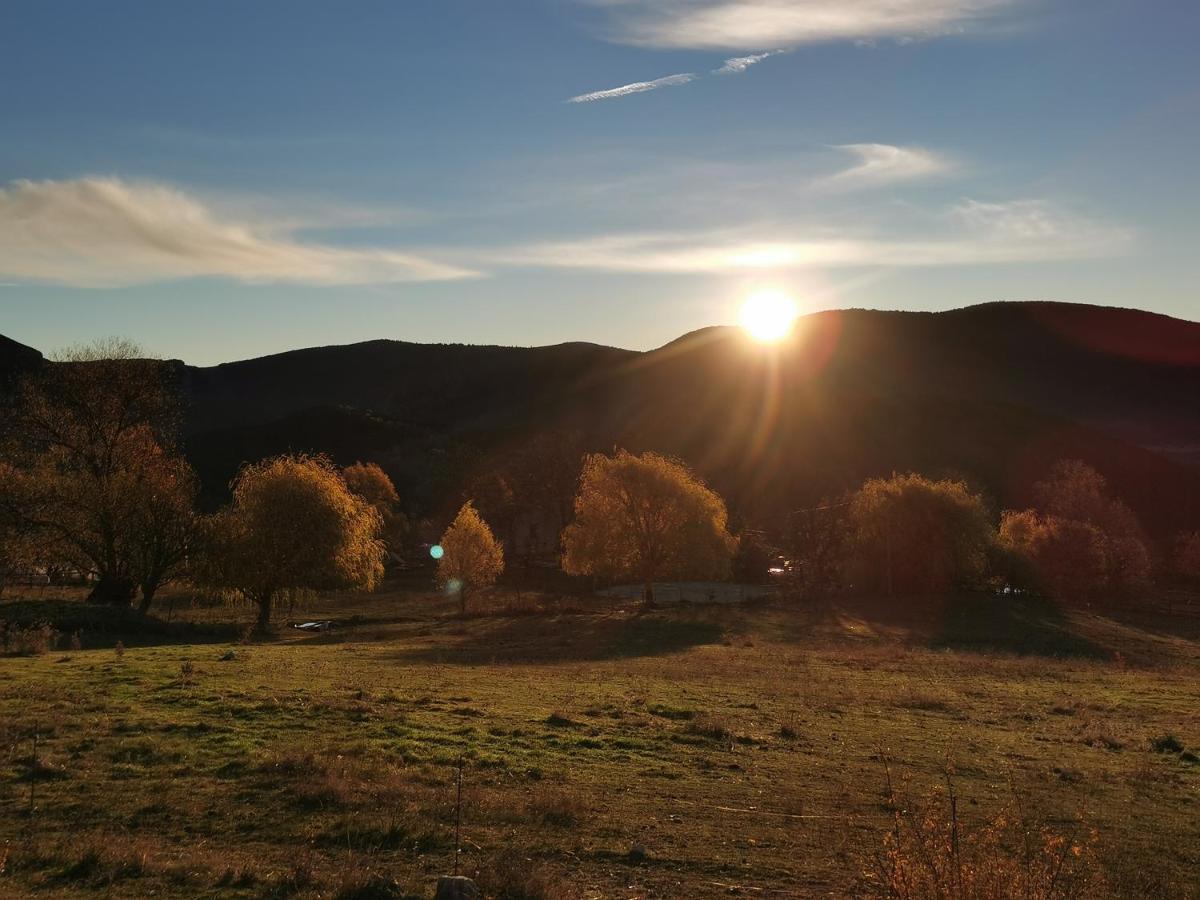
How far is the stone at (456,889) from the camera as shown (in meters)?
10.4

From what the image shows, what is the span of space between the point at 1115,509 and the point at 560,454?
70.2m

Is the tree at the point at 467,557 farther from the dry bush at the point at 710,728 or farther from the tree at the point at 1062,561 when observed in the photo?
the dry bush at the point at 710,728

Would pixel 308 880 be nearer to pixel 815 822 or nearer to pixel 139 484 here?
pixel 815 822

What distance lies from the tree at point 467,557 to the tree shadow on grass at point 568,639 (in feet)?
34.1

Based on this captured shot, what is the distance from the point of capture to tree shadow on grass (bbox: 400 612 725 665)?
41781mm

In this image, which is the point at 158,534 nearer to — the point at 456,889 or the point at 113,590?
the point at 113,590

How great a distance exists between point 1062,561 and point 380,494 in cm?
7777

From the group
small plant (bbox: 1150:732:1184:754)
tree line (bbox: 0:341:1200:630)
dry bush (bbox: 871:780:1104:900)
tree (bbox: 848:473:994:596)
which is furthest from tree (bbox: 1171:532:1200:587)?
dry bush (bbox: 871:780:1104:900)

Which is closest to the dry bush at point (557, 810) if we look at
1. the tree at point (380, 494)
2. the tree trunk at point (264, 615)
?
the tree trunk at point (264, 615)

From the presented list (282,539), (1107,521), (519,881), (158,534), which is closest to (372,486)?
(158,534)

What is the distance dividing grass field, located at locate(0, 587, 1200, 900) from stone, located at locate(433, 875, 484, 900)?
0.43 meters

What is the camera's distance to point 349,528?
53.2 m

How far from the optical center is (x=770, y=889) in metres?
11.7

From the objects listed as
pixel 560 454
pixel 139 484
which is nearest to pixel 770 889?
pixel 139 484
